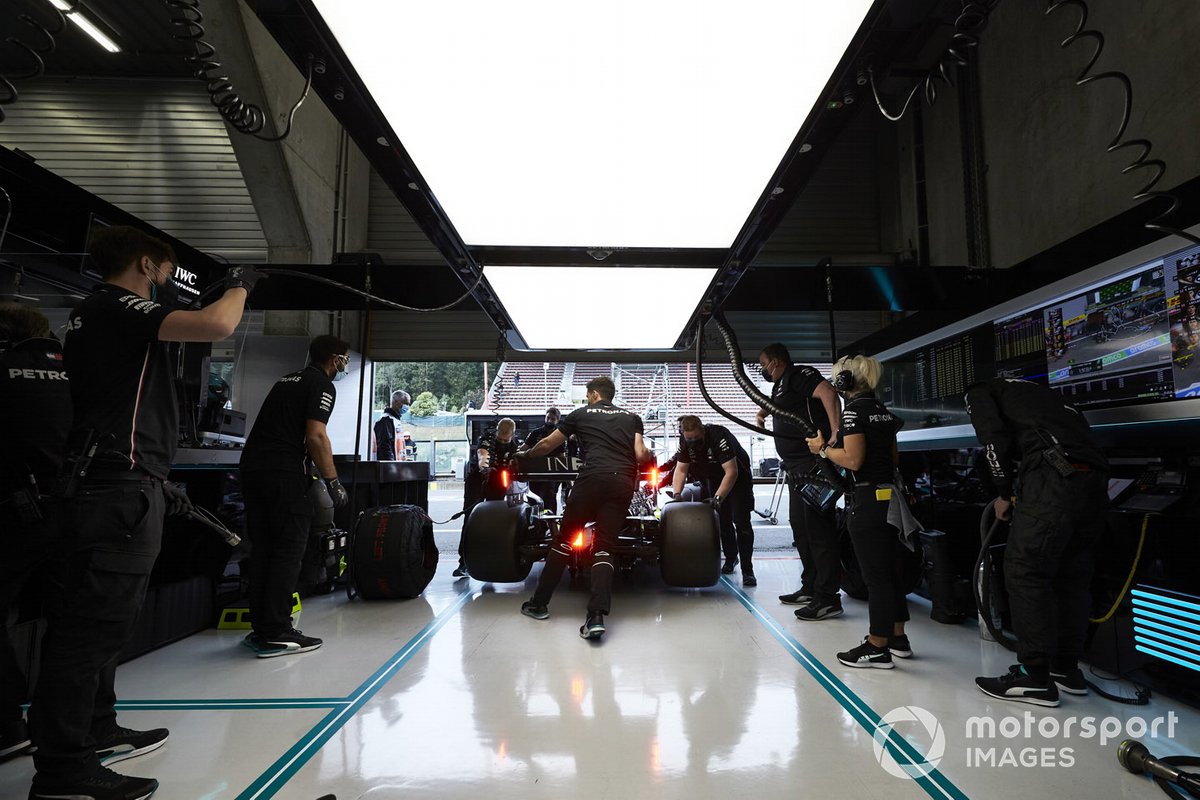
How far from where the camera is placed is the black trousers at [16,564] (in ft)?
6.25

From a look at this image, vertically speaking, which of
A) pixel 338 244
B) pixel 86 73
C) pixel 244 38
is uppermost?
pixel 86 73

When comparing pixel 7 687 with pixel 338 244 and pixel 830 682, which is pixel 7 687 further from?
pixel 338 244

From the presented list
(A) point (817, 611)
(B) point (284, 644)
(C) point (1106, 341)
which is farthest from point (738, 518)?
(B) point (284, 644)

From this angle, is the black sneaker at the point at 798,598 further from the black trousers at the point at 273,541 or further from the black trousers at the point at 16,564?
the black trousers at the point at 16,564

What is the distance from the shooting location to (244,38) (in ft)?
20.0

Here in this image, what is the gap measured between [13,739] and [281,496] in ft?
4.34

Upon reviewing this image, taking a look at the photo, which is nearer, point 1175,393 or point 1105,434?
point 1175,393

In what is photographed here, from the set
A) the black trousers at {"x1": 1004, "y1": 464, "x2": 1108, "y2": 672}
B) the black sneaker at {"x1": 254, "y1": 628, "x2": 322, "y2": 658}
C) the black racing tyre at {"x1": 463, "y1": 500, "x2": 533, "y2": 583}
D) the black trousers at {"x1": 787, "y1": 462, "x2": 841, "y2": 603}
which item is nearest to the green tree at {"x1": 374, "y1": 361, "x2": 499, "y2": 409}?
the black racing tyre at {"x1": 463, "y1": 500, "x2": 533, "y2": 583}

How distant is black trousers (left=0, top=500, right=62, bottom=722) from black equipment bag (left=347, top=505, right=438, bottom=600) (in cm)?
205

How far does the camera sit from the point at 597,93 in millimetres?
1464

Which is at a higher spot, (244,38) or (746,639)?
(244,38)

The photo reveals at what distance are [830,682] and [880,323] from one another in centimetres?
747

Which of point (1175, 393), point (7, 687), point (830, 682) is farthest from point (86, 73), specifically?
point (1175, 393)

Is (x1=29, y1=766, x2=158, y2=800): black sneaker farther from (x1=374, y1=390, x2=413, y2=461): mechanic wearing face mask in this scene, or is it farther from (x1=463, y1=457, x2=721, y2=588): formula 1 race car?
(x1=374, y1=390, x2=413, y2=461): mechanic wearing face mask
